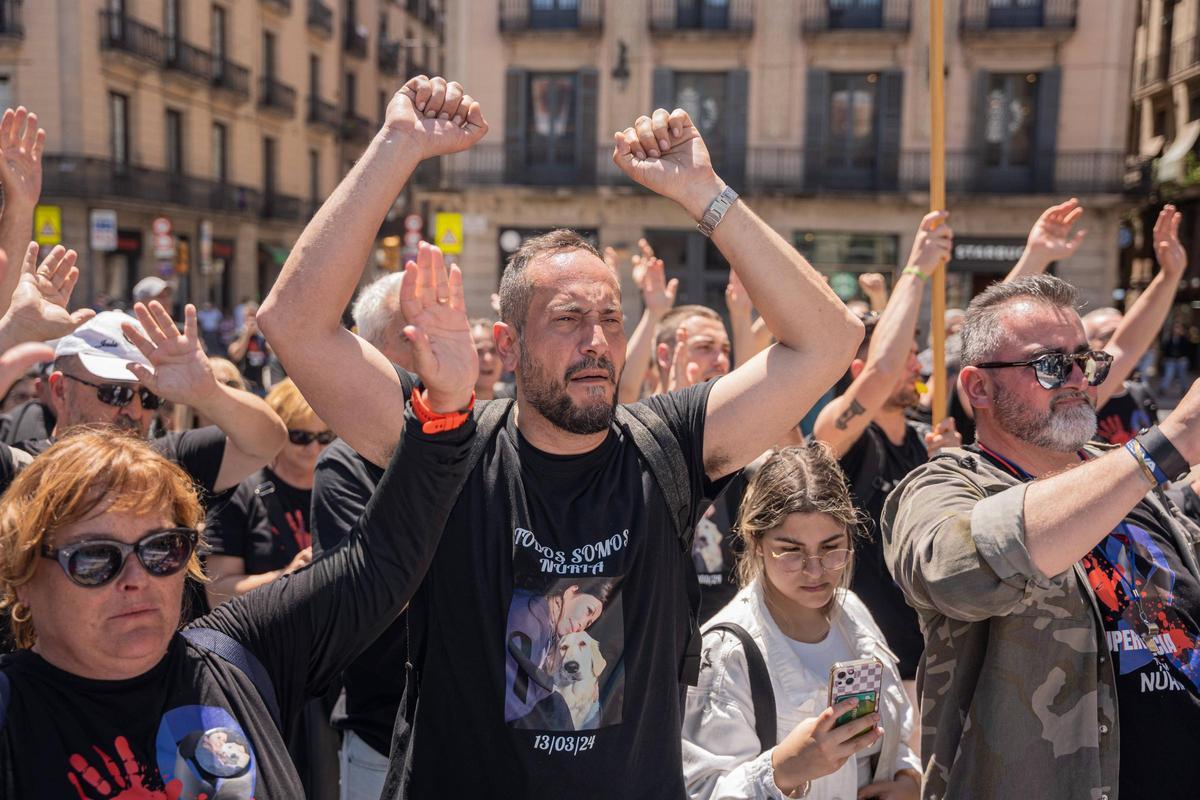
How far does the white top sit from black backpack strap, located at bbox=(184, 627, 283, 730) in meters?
1.09

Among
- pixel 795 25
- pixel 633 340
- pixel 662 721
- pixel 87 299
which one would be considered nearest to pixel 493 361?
pixel 633 340

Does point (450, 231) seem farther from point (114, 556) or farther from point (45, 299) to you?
point (114, 556)

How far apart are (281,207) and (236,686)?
36.3 meters

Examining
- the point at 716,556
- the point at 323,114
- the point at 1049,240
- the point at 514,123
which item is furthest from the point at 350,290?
the point at 323,114

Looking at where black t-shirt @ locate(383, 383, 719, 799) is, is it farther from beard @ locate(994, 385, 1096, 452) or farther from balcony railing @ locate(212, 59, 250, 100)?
balcony railing @ locate(212, 59, 250, 100)

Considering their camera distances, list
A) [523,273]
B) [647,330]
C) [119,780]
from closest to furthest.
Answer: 1. [119,780]
2. [523,273]
3. [647,330]

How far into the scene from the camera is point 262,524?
12.9 ft

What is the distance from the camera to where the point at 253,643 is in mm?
2098

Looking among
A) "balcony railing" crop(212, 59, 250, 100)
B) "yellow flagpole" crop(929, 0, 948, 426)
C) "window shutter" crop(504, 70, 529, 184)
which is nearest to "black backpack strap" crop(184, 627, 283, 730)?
"yellow flagpole" crop(929, 0, 948, 426)

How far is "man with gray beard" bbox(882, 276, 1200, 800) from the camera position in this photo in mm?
2195

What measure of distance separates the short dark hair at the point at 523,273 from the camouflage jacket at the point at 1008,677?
3.30ft

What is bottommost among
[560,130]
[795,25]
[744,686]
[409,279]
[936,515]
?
[744,686]

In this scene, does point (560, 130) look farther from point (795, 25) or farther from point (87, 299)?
point (87, 299)

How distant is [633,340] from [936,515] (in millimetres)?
3254
